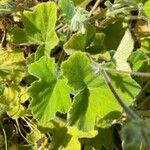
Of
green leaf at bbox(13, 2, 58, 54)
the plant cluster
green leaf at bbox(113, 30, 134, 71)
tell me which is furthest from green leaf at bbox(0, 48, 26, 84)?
green leaf at bbox(113, 30, 134, 71)

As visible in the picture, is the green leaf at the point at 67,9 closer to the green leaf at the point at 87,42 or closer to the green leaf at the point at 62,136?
the green leaf at the point at 87,42

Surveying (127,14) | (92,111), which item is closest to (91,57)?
(92,111)

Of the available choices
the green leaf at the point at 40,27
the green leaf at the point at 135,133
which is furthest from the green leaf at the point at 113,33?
the green leaf at the point at 135,133

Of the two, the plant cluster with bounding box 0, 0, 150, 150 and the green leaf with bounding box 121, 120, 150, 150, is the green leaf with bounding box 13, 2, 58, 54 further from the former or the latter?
the green leaf with bounding box 121, 120, 150, 150

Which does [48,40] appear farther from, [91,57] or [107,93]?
[107,93]

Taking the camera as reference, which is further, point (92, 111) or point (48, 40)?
point (48, 40)

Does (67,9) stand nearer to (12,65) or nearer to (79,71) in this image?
(79,71)
